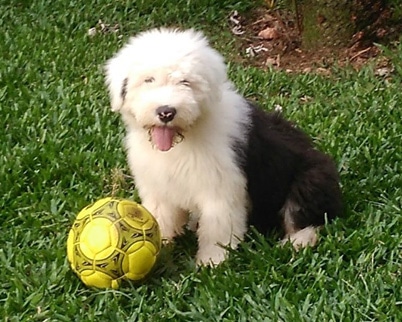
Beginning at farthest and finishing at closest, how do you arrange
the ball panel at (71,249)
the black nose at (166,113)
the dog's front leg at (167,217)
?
the dog's front leg at (167,217), the ball panel at (71,249), the black nose at (166,113)

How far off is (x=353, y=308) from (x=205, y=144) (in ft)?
3.59

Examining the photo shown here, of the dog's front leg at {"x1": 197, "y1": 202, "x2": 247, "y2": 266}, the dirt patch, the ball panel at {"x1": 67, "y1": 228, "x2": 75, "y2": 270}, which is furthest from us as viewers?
the dirt patch

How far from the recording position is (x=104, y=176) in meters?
5.21

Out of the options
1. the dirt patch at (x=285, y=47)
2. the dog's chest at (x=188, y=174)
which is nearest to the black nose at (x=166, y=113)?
the dog's chest at (x=188, y=174)

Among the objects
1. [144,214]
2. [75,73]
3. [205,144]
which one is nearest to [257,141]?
[205,144]

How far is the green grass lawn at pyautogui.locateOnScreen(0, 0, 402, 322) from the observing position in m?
3.95

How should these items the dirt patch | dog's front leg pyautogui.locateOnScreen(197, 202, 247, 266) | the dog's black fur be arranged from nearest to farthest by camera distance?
dog's front leg pyautogui.locateOnScreen(197, 202, 247, 266)
the dog's black fur
the dirt patch

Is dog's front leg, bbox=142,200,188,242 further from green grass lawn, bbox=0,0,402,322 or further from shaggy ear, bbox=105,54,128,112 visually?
shaggy ear, bbox=105,54,128,112

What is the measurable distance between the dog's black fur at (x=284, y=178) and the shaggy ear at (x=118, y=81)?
2.36 ft

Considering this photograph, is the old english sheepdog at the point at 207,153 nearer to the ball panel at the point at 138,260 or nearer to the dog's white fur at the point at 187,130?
the dog's white fur at the point at 187,130

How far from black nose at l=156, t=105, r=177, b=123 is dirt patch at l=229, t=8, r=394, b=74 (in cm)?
353

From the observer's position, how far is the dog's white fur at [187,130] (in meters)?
3.88

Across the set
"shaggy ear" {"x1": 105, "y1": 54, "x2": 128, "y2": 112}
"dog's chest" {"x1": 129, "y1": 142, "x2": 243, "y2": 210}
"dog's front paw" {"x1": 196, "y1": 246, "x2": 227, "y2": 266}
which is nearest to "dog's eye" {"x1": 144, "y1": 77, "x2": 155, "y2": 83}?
"shaggy ear" {"x1": 105, "y1": 54, "x2": 128, "y2": 112}

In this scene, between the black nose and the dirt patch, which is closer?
the black nose
